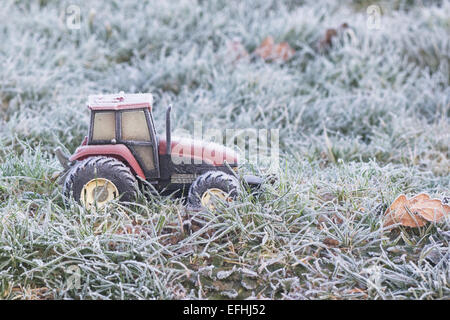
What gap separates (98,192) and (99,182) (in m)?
0.06

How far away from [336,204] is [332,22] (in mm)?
3101

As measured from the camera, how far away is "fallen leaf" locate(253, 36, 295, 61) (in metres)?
4.93

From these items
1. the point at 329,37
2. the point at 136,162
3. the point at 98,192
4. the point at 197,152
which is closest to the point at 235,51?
the point at 329,37

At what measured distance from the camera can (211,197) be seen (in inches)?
100

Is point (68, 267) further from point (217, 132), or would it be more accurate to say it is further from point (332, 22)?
point (332, 22)

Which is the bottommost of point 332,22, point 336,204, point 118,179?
point 336,204

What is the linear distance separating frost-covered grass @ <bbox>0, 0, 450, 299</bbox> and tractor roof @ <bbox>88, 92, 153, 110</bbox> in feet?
1.47

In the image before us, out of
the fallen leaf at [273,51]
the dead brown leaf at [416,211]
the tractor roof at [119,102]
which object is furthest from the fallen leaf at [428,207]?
the fallen leaf at [273,51]

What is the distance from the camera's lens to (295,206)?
2705mm

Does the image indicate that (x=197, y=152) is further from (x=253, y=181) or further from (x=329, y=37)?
(x=329, y=37)

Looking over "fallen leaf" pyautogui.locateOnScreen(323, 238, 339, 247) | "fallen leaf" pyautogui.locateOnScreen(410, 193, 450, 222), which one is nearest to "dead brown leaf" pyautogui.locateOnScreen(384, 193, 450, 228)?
"fallen leaf" pyautogui.locateOnScreen(410, 193, 450, 222)

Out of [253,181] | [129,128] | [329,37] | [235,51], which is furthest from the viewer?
[329,37]

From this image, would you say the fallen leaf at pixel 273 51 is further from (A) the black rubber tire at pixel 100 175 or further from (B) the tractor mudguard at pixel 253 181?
(A) the black rubber tire at pixel 100 175
